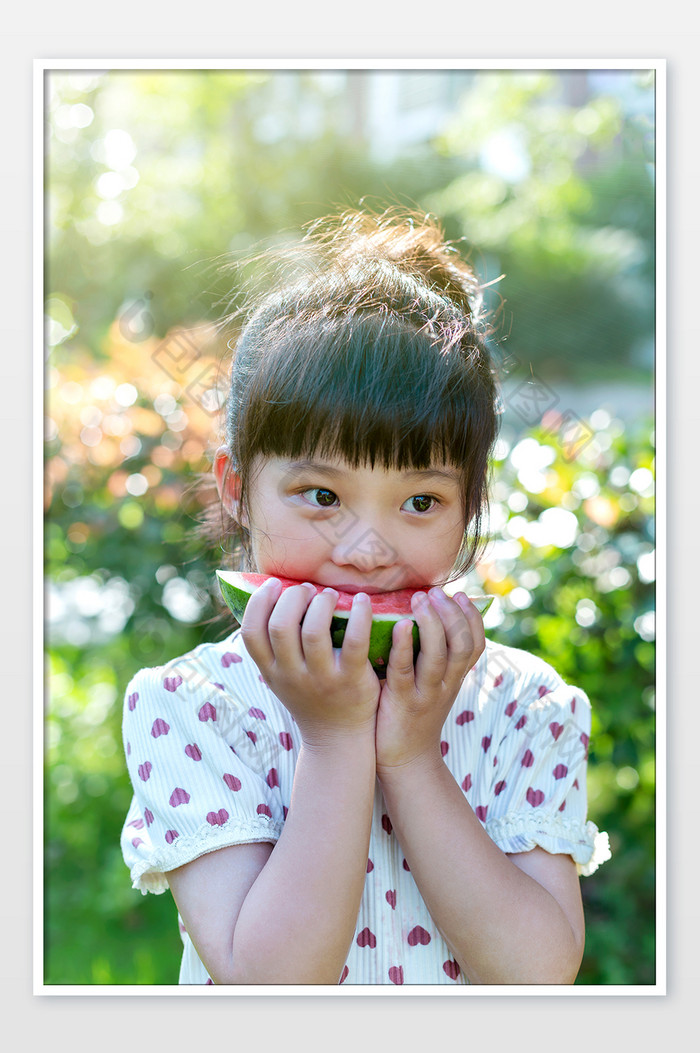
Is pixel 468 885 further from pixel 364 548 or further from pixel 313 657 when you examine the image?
pixel 364 548

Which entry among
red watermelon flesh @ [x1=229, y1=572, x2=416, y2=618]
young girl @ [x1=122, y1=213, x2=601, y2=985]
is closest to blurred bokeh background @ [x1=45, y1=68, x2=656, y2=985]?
young girl @ [x1=122, y1=213, x2=601, y2=985]

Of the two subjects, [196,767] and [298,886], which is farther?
[196,767]

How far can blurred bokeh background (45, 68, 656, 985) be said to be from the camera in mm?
2787

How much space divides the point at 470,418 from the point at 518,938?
83 centimetres

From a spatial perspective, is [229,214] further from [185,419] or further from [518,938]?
[518,938]

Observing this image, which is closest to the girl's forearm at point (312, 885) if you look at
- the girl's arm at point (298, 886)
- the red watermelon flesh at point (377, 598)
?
the girl's arm at point (298, 886)

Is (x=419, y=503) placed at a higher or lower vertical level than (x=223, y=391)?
lower

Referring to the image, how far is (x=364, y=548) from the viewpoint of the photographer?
4.70 feet

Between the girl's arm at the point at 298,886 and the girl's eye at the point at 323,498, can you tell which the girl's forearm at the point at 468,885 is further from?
the girl's eye at the point at 323,498

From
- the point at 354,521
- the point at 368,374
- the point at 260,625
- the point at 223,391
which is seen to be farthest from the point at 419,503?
the point at 223,391

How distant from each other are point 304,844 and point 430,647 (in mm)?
350

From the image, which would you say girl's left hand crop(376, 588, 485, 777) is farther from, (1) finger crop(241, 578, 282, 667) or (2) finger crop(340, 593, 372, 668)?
(1) finger crop(241, 578, 282, 667)
